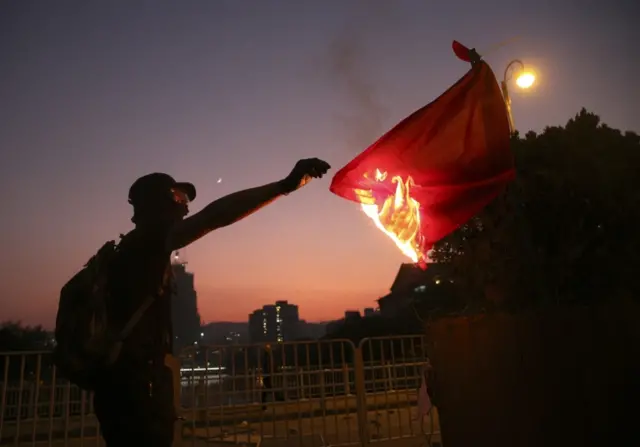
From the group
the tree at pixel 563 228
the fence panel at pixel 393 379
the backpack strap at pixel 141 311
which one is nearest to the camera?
the backpack strap at pixel 141 311

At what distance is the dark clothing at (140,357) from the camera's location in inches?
88.6

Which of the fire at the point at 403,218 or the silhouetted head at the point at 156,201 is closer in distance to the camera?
the silhouetted head at the point at 156,201

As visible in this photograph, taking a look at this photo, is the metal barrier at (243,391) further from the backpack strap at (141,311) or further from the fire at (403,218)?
the backpack strap at (141,311)

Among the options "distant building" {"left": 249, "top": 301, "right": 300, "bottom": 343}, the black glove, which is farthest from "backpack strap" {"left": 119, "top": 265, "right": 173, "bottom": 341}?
"distant building" {"left": 249, "top": 301, "right": 300, "bottom": 343}

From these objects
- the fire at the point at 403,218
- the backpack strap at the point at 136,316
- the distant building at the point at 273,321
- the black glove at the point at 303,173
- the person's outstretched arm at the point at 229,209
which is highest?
the distant building at the point at 273,321

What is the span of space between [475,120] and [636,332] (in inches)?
86.4

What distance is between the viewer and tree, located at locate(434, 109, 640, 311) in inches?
168

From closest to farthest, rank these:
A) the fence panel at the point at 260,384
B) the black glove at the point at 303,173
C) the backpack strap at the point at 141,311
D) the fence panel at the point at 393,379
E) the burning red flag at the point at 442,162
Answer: the backpack strap at the point at 141,311
the black glove at the point at 303,173
the burning red flag at the point at 442,162
the fence panel at the point at 260,384
the fence panel at the point at 393,379

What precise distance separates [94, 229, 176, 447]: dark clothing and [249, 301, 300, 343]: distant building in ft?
413

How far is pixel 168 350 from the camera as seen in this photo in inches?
96.2

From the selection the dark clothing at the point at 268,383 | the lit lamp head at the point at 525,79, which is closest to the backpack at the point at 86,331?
the dark clothing at the point at 268,383

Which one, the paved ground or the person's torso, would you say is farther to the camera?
the paved ground

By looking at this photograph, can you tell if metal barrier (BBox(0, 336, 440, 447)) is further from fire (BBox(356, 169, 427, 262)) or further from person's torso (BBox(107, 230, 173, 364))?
person's torso (BBox(107, 230, 173, 364))

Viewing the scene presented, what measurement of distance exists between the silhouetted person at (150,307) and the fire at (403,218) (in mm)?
2580
